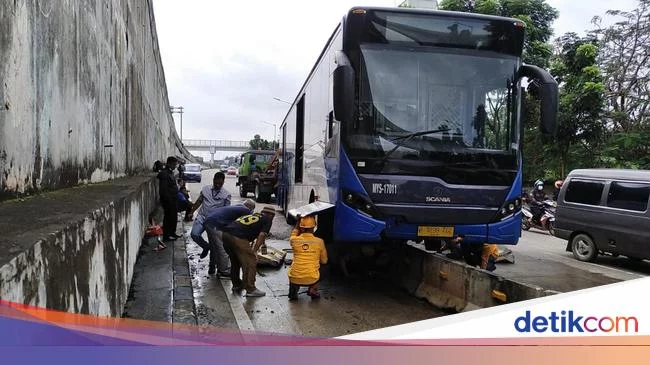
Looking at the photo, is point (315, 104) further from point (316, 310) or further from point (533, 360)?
point (533, 360)

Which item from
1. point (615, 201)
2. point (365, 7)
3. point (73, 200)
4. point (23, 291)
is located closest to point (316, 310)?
point (73, 200)

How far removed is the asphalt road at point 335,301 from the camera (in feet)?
18.9

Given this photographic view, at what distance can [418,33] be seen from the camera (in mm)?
6668

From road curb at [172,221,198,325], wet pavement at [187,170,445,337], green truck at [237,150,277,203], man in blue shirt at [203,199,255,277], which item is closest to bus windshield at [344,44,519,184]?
wet pavement at [187,170,445,337]

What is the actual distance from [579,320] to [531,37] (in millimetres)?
22481

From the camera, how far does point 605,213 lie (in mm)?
10102

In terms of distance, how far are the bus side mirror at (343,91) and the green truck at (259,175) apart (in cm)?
1627

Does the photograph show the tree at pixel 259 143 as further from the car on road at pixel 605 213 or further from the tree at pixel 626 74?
the car on road at pixel 605 213

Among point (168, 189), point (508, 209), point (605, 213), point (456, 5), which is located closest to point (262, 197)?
point (456, 5)

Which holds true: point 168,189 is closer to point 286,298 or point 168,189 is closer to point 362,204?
point 286,298

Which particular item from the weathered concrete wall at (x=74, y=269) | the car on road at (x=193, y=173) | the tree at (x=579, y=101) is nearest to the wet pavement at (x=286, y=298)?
the weathered concrete wall at (x=74, y=269)

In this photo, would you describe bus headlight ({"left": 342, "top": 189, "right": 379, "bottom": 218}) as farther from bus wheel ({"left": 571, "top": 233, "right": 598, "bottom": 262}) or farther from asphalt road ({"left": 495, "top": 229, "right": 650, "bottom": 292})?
bus wheel ({"left": 571, "top": 233, "right": 598, "bottom": 262})

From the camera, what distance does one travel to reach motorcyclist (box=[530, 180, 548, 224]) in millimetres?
16094

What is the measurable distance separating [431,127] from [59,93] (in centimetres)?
416
